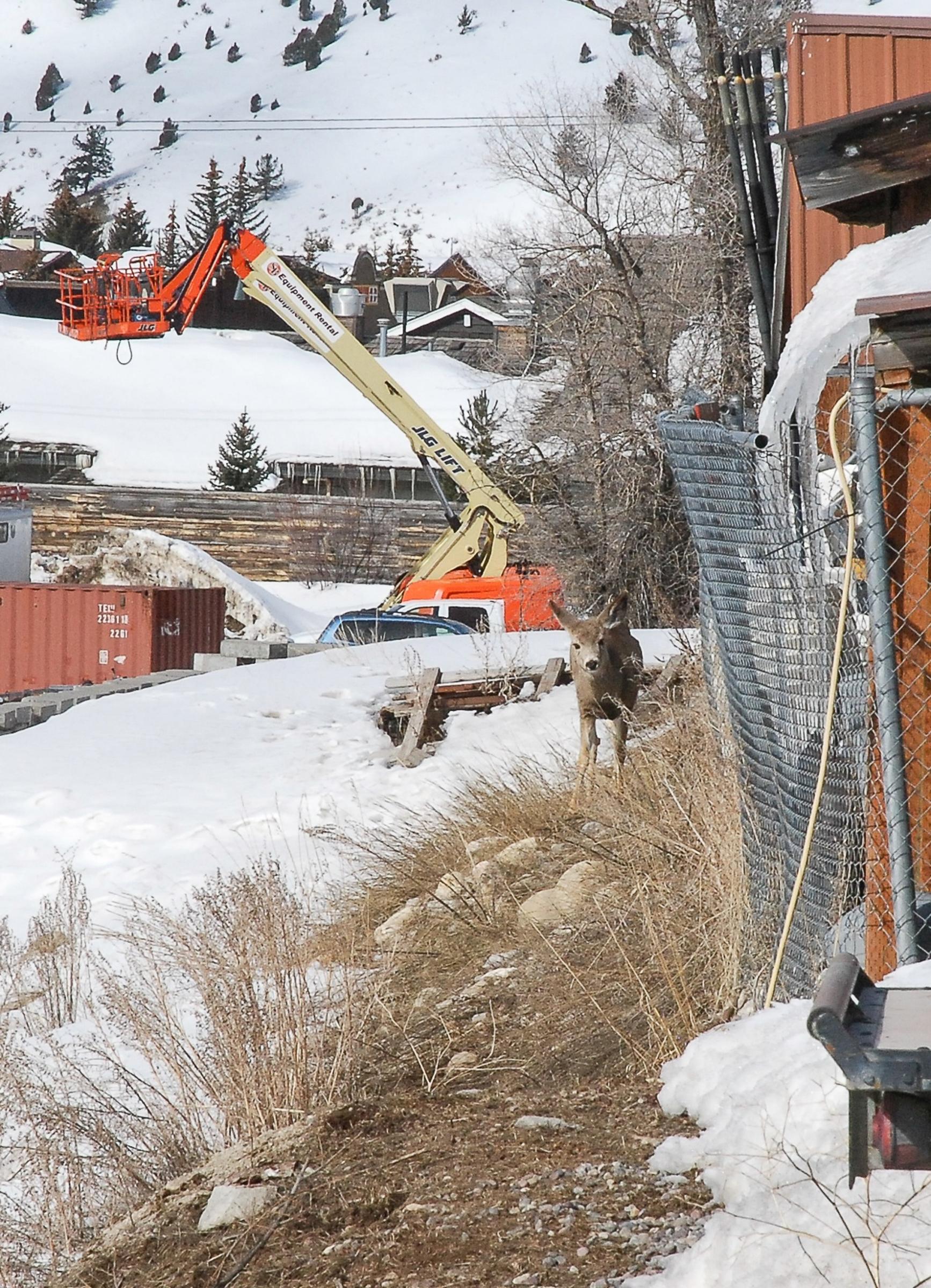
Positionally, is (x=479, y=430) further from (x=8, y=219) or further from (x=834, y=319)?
(x=8, y=219)

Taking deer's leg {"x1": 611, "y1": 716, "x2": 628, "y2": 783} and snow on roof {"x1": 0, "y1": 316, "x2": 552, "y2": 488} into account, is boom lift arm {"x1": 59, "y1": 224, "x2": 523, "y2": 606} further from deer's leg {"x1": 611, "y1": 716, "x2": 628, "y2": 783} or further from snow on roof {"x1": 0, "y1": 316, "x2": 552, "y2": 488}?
snow on roof {"x1": 0, "y1": 316, "x2": 552, "y2": 488}

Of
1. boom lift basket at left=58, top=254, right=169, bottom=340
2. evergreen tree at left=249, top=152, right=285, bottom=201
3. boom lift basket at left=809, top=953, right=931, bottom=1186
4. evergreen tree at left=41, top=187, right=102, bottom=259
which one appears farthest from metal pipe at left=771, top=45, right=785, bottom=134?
evergreen tree at left=249, top=152, right=285, bottom=201

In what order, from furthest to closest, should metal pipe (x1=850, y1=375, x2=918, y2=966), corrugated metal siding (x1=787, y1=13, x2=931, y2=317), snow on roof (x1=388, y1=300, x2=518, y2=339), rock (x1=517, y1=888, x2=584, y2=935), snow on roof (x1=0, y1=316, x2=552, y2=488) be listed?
snow on roof (x1=388, y1=300, x2=518, y2=339) < snow on roof (x1=0, y1=316, x2=552, y2=488) < corrugated metal siding (x1=787, y1=13, x2=931, y2=317) < rock (x1=517, y1=888, x2=584, y2=935) < metal pipe (x1=850, y1=375, x2=918, y2=966)

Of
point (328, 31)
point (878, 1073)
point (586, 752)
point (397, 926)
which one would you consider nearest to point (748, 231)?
point (586, 752)

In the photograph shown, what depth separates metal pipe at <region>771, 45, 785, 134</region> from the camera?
1184 centimetres

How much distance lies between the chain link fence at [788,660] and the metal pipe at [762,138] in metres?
7.30

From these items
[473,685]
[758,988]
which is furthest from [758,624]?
[473,685]

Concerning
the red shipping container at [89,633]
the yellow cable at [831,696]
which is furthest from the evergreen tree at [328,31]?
the yellow cable at [831,696]

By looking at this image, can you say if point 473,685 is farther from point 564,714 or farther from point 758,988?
point 758,988

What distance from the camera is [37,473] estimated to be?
176 ft

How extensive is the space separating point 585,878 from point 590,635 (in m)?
2.74

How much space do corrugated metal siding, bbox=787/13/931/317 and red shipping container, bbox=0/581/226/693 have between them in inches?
572

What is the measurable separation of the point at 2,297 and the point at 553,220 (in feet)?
182

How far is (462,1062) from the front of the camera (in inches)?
192
